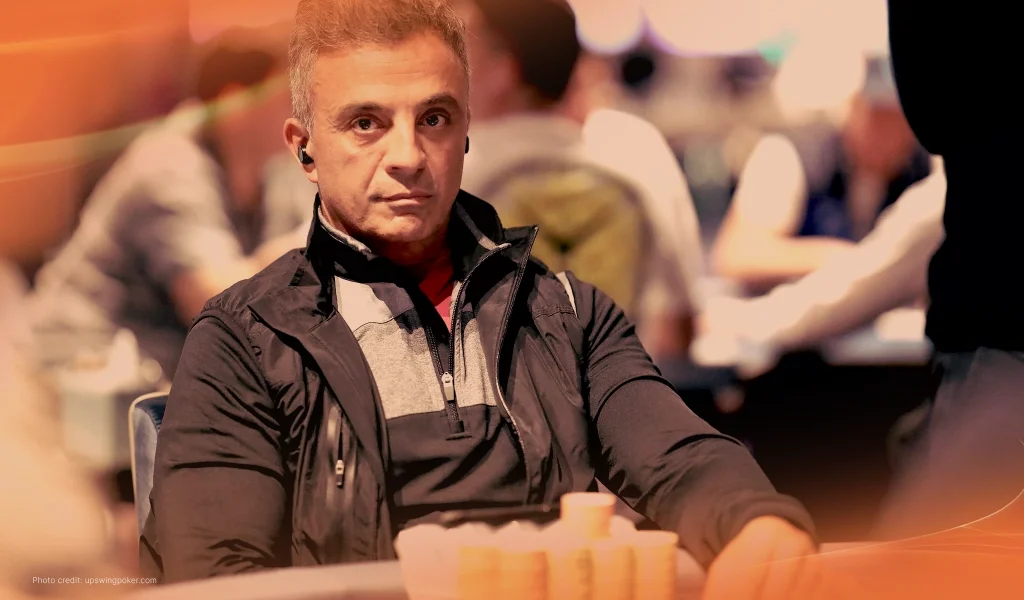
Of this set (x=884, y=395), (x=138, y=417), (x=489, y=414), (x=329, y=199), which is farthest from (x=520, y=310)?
(x=884, y=395)

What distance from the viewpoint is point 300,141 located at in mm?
1261

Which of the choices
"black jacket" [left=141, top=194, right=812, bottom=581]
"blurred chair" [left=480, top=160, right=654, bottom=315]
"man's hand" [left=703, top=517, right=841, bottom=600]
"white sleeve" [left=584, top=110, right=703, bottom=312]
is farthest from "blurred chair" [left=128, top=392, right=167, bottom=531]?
"white sleeve" [left=584, top=110, right=703, bottom=312]

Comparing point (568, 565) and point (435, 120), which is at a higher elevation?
point (435, 120)

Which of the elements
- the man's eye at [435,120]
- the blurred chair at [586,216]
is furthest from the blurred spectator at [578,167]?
the man's eye at [435,120]

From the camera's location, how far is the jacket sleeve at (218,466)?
1062 millimetres

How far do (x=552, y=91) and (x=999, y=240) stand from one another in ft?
2.82

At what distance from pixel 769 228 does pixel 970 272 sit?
0.43 m

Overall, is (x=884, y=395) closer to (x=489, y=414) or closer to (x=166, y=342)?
(x=489, y=414)

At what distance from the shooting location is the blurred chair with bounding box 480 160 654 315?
1.95 m

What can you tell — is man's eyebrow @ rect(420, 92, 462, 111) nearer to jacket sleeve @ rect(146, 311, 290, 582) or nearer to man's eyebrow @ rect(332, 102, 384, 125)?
man's eyebrow @ rect(332, 102, 384, 125)

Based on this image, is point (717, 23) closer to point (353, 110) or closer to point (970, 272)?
point (970, 272)

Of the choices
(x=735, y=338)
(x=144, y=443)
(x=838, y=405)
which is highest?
(x=144, y=443)

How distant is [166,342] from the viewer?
6.33 feet

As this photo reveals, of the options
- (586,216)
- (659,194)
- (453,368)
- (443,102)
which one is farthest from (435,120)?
(659,194)
